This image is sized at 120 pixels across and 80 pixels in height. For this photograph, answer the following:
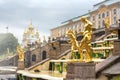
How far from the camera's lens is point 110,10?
170ft

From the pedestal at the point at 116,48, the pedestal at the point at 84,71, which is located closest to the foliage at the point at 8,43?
the pedestal at the point at 116,48

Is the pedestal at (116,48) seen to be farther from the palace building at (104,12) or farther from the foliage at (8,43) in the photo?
the foliage at (8,43)

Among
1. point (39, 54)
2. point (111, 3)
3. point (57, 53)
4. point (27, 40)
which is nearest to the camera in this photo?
point (57, 53)

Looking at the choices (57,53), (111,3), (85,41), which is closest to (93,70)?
(85,41)

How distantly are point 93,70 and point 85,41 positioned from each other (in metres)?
1.45

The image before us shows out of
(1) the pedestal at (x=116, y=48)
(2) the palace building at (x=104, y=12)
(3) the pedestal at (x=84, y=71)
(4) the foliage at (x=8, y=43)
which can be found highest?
(2) the palace building at (x=104, y=12)

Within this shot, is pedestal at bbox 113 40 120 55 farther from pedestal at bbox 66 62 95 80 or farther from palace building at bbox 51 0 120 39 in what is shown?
palace building at bbox 51 0 120 39

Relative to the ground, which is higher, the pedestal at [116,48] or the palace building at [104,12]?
the palace building at [104,12]

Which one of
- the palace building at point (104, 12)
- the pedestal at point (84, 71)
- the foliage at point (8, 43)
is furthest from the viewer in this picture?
the foliage at point (8, 43)

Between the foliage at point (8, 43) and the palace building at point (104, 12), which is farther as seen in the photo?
the foliage at point (8, 43)

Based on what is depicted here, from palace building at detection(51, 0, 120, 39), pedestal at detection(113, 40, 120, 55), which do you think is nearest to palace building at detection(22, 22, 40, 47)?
palace building at detection(51, 0, 120, 39)

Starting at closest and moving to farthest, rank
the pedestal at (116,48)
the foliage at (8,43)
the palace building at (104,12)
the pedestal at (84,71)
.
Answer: the pedestal at (84,71)
the pedestal at (116,48)
the palace building at (104,12)
the foliage at (8,43)

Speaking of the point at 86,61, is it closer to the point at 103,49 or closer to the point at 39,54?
the point at 103,49

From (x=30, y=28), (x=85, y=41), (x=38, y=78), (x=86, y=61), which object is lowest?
(x=38, y=78)
